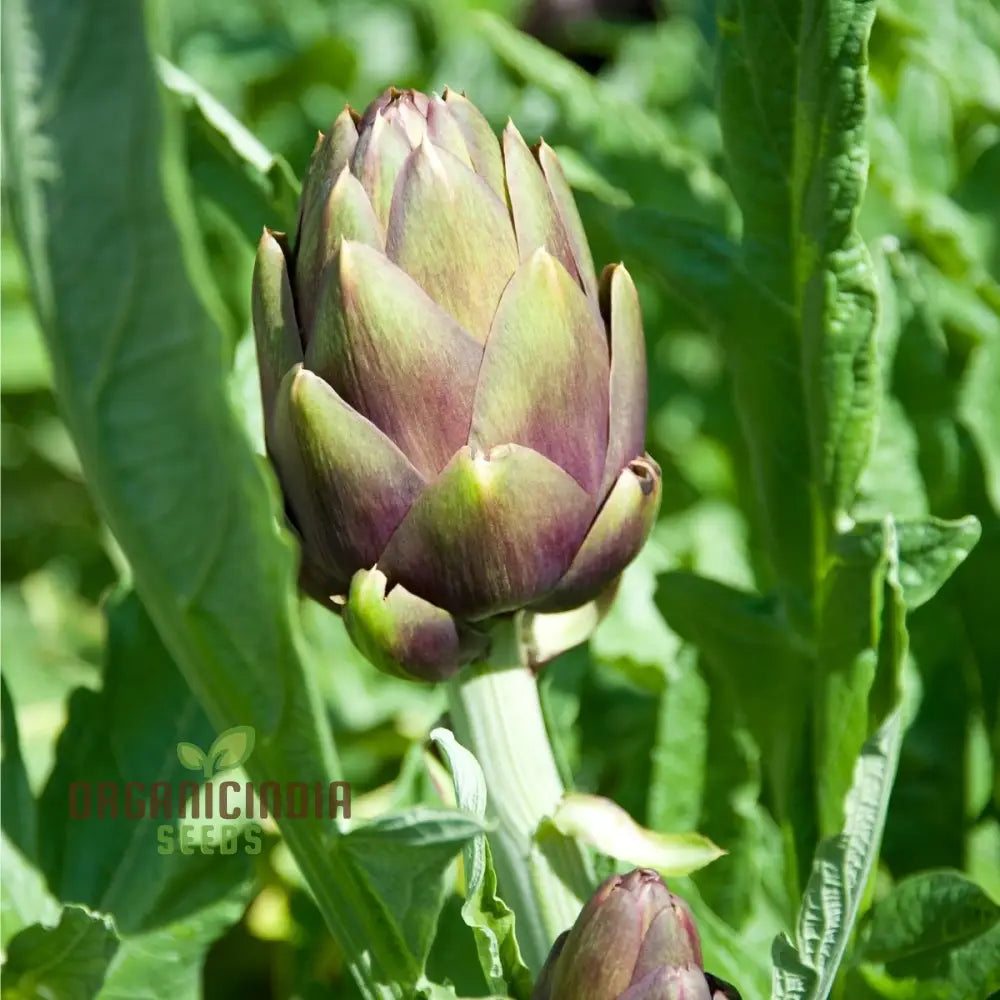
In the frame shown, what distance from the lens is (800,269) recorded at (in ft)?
2.51

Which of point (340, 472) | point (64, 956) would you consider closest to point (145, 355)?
point (340, 472)

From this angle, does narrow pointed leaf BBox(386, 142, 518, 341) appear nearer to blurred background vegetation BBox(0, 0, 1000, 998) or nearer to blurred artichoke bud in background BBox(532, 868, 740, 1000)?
blurred background vegetation BBox(0, 0, 1000, 998)

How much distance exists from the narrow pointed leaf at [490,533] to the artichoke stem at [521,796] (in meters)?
0.07

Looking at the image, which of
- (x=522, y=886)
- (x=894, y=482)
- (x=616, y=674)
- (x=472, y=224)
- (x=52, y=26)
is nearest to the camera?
(x=52, y=26)

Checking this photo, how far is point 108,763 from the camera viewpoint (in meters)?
0.84

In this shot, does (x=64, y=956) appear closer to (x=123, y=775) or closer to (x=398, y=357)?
(x=123, y=775)

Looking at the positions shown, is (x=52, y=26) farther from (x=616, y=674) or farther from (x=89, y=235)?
(x=616, y=674)

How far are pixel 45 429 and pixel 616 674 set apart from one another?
2.46 ft

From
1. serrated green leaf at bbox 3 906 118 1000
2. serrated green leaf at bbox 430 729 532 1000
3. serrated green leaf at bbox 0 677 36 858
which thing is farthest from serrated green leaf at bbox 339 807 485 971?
serrated green leaf at bbox 0 677 36 858

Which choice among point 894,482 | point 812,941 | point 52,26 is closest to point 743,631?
point 894,482

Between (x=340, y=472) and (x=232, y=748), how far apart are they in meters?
0.22

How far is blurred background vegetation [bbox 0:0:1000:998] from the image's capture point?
912 mm

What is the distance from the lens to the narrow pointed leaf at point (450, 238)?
569 millimetres

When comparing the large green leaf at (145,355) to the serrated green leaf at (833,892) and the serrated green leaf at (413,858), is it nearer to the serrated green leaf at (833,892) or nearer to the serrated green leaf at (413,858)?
the serrated green leaf at (413,858)
